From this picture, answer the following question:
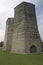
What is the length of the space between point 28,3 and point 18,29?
5.64m

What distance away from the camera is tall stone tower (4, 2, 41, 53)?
22.4m

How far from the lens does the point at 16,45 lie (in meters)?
23.5

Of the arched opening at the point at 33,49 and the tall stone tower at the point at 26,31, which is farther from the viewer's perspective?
the arched opening at the point at 33,49

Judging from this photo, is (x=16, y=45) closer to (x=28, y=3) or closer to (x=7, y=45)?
(x=7, y=45)

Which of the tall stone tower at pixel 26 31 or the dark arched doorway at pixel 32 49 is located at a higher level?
the tall stone tower at pixel 26 31

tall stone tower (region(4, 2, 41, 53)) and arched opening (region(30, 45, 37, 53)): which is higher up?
tall stone tower (region(4, 2, 41, 53))

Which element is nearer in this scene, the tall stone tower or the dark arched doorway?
the tall stone tower

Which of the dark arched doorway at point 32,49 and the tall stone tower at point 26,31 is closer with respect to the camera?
the tall stone tower at point 26,31

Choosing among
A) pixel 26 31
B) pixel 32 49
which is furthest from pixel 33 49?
pixel 26 31

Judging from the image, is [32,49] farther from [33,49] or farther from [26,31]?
[26,31]

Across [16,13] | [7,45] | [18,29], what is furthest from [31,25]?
[7,45]

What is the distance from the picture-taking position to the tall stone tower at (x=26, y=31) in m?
22.4

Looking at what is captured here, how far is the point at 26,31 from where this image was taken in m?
22.9

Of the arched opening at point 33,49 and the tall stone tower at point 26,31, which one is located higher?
the tall stone tower at point 26,31
